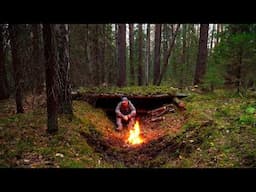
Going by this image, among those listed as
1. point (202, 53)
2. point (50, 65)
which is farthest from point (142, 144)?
point (202, 53)

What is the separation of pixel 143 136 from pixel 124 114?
81.8 inches

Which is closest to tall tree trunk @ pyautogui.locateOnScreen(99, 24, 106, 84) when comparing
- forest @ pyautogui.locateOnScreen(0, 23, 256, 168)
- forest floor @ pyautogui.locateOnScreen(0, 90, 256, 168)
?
forest @ pyautogui.locateOnScreen(0, 23, 256, 168)

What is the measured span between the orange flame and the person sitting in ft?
0.86

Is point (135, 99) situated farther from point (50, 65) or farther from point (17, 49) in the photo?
point (50, 65)

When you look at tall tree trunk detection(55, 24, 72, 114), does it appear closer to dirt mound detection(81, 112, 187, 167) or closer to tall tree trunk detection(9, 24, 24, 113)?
tall tree trunk detection(9, 24, 24, 113)

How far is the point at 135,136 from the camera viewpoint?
31.2 feet

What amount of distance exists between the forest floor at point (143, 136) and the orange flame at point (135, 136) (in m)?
0.19

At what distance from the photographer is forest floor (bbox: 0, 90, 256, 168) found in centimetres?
595

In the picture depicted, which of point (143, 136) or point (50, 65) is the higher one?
point (50, 65)

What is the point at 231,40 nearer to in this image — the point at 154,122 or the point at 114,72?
the point at 154,122

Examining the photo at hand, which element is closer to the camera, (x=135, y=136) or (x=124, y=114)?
(x=135, y=136)
